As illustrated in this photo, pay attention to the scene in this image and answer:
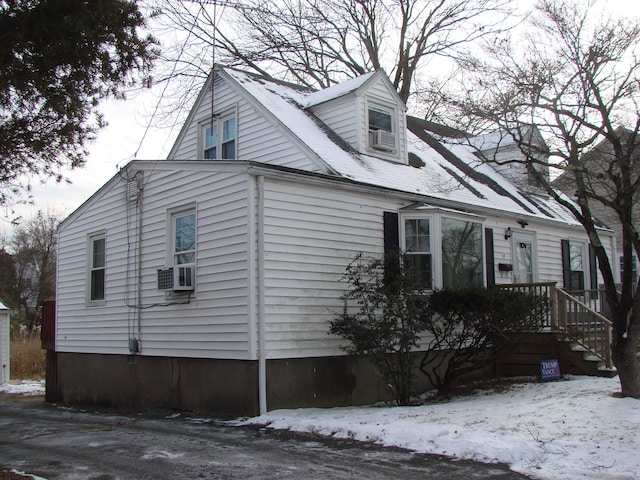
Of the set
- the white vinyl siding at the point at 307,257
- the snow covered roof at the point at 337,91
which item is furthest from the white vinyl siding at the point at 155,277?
the snow covered roof at the point at 337,91

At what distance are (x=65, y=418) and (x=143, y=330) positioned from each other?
2140 millimetres

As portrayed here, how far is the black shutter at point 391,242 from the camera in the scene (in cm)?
1139

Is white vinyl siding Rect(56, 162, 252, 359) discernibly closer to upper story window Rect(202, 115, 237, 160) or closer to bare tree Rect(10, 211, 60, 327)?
upper story window Rect(202, 115, 237, 160)

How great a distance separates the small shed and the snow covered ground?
48.2 feet

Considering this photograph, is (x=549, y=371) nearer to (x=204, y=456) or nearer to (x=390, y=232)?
(x=390, y=232)

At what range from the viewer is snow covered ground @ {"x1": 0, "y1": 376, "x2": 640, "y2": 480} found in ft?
22.4

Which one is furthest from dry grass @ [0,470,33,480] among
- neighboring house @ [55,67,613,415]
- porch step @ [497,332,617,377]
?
porch step @ [497,332,617,377]

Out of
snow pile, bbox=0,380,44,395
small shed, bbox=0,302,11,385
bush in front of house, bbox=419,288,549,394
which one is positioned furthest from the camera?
small shed, bbox=0,302,11,385

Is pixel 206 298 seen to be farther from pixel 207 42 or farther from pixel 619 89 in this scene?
pixel 207 42

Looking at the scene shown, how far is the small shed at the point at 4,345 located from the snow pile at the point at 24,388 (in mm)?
315

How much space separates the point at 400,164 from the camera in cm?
1493

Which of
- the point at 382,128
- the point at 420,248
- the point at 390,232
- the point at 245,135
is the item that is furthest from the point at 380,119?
the point at 420,248

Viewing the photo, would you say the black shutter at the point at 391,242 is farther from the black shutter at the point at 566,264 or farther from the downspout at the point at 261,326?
the black shutter at the point at 566,264

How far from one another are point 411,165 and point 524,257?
12.2ft
